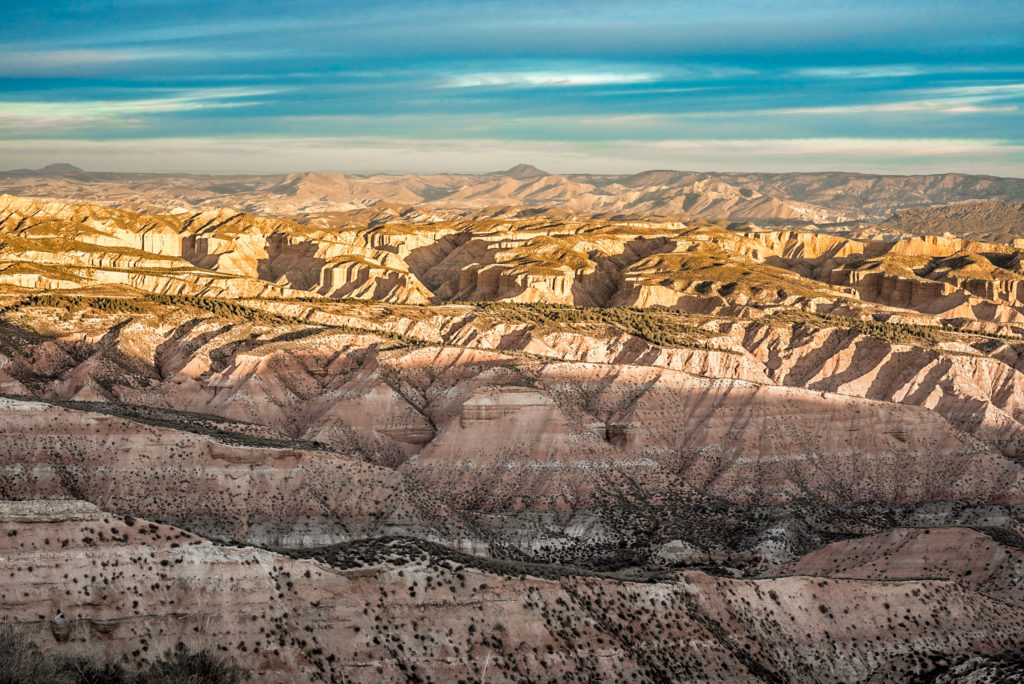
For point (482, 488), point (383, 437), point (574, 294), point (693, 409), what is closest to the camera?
point (482, 488)

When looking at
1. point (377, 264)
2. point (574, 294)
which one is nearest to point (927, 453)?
point (574, 294)

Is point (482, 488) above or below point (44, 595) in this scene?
below

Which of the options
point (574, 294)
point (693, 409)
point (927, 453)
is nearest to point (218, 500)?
point (693, 409)

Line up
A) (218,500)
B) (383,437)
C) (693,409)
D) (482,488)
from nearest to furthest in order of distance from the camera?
(218,500) < (482,488) < (383,437) < (693,409)

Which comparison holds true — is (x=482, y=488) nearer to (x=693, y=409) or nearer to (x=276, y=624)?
(x=693, y=409)

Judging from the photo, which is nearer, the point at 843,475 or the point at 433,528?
the point at 433,528

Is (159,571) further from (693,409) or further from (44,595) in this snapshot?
(693,409)
